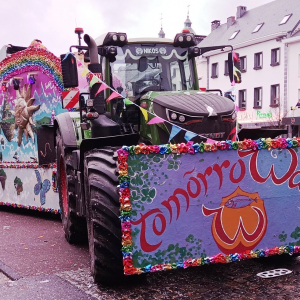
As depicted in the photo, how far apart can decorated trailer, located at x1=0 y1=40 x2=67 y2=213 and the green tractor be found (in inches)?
63.0

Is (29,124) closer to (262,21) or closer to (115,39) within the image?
(115,39)

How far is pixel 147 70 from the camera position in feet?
21.7

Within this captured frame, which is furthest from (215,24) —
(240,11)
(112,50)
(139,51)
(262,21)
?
(112,50)

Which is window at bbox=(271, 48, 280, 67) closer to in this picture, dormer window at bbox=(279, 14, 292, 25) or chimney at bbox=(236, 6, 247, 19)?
dormer window at bbox=(279, 14, 292, 25)

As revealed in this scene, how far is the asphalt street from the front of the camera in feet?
15.2

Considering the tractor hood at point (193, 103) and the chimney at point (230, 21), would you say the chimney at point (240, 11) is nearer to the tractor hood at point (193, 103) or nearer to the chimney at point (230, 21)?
the chimney at point (230, 21)

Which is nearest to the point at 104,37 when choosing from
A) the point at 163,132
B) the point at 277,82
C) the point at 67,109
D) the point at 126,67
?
the point at 126,67

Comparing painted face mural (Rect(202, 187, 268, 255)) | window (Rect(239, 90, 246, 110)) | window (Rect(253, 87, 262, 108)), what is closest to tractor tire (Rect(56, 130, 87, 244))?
painted face mural (Rect(202, 187, 268, 255))

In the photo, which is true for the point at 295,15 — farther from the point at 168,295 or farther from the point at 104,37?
the point at 168,295

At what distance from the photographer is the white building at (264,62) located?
3738 cm

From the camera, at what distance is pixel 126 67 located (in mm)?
6617

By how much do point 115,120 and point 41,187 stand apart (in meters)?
3.58

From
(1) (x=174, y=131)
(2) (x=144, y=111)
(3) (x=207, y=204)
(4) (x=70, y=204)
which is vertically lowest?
(4) (x=70, y=204)

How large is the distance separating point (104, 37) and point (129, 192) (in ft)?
9.66
